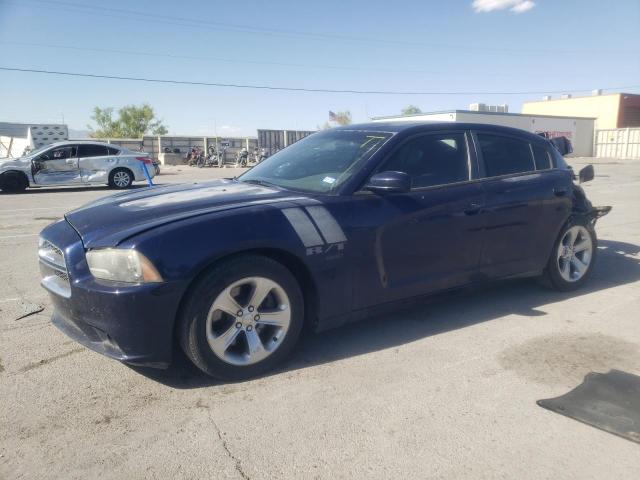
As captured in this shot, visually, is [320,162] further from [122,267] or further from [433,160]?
[122,267]

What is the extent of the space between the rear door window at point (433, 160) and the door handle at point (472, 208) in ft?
0.75

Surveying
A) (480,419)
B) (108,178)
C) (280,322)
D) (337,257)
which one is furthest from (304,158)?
(108,178)

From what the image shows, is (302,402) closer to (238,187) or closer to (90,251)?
(90,251)

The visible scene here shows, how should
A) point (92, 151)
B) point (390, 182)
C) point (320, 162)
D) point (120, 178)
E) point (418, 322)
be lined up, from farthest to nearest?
point (120, 178) → point (92, 151) → point (418, 322) → point (320, 162) → point (390, 182)

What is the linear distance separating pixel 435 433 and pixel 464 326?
1.58 m

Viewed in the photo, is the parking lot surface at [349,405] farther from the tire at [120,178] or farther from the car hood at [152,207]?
the tire at [120,178]

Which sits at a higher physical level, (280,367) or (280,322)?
(280,322)

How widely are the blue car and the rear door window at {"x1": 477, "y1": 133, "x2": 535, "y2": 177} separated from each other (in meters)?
0.01

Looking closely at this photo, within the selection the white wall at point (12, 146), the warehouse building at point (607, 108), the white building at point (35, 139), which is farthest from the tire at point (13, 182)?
the warehouse building at point (607, 108)

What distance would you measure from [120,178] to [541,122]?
32.6m

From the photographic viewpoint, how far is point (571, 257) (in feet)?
16.3

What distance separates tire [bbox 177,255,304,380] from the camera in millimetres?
2908

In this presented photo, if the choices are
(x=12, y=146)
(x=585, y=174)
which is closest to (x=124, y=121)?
(x=12, y=146)

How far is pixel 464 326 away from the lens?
404 centimetres
